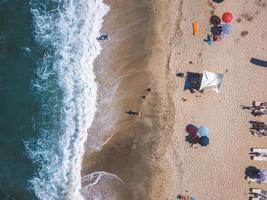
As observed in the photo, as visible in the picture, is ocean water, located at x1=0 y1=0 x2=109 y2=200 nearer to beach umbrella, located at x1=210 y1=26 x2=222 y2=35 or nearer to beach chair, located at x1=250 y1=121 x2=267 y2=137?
beach umbrella, located at x1=210 y1=26 x2=222 y2=35

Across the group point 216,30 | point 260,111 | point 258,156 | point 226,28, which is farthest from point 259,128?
point 216,30

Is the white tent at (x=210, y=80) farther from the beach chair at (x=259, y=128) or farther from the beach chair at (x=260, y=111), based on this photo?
the beach chair at (x=259, y=128)

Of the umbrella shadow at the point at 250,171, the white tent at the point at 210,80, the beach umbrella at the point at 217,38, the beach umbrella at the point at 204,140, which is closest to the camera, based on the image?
the beach umbrella at the point at 204,140

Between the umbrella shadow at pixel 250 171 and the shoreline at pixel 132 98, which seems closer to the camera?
the umbrella shadow at pixel 250 171

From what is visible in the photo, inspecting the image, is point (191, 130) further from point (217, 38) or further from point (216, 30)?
point (216, 30)

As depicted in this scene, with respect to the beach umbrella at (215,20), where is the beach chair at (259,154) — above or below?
below

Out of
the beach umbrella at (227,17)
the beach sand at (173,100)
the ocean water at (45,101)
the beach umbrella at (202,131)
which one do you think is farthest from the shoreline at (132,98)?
the beach umbrella at (227,17)
